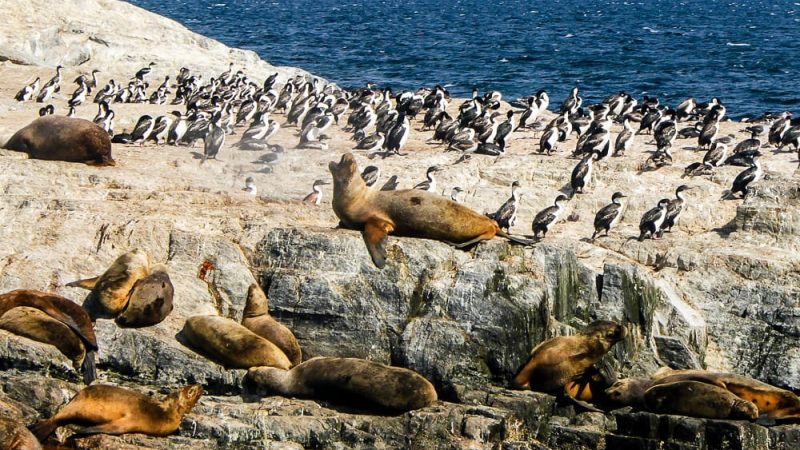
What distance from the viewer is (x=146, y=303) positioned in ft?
44.5

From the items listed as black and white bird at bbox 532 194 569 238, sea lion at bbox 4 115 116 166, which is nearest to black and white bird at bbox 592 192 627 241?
black and white bird at bbox 532 194 569 238

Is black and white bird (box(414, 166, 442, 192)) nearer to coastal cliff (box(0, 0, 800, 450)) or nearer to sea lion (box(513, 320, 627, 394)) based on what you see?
coastal cliff (box(0, 0, 800, 450))

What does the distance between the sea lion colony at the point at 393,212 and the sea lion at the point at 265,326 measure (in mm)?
14

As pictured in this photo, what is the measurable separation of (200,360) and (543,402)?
379 cm

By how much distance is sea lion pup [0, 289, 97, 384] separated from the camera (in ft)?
43.1

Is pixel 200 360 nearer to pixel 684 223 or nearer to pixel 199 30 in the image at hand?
pixel 684 223

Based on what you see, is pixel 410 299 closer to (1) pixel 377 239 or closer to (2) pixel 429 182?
(1) pixel 377 239

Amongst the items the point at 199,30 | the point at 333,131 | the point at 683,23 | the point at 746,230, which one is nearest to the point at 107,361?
the point at 746,230

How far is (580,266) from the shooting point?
1509cm

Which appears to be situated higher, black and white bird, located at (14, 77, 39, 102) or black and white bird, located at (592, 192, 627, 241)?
black and white bird, located at (592, 192, 627, 241)

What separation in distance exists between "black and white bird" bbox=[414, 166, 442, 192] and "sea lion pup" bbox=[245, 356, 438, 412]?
580 centimetres

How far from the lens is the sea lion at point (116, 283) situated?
1373 centimetres

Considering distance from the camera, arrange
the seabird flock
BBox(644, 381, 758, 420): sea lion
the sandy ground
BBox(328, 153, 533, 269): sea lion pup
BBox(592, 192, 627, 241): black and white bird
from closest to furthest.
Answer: BBox(644, 381, 758, 420): sea lion < BBox(328, 153, 533, 269): sea lion pup < the sandy ground < BBox(592, 192, 627, 241): black and white bird < the seabird flock

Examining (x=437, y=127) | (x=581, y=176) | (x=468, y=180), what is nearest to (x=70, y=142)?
(x=468, y=180)
